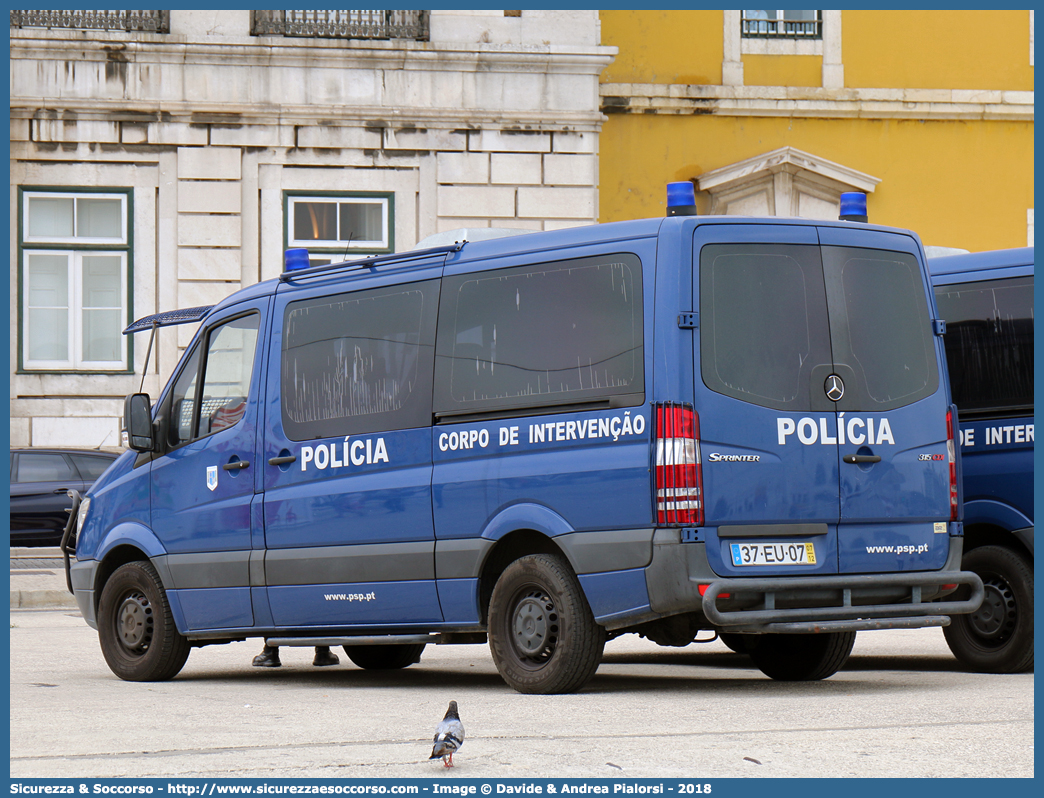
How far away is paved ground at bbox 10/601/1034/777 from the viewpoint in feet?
18.6

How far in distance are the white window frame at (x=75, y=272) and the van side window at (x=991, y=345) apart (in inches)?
554

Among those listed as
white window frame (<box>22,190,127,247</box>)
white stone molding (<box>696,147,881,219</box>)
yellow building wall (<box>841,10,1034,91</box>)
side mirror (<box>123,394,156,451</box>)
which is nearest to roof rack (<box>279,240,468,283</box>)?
side mirror (<box>123,394,156,451</box>)

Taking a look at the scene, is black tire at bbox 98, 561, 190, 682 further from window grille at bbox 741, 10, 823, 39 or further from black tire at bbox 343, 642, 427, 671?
window grille at bbox 741, 10, 823, 39

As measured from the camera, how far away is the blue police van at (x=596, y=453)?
25.0 feet

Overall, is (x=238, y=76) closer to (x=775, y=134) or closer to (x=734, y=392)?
(x=775, y=134)

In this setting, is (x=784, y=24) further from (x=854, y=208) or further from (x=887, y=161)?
(x=854, y=208)

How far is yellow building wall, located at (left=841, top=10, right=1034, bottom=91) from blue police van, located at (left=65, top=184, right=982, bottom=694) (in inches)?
640

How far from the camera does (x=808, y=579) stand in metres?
7.75

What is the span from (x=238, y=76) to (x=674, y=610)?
15168 millimetres

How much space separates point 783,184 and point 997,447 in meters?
15.0

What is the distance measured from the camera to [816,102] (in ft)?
78.2

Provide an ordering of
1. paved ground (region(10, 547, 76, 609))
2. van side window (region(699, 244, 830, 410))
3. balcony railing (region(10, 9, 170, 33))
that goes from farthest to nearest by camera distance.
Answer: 1. balcony railing (region(10, 9, 170, 33))
2. paved ground (region(10, 547, 76, 609))
3. van side window (region(699, 244, 830, 410))

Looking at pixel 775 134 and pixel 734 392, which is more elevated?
pixel 775 134

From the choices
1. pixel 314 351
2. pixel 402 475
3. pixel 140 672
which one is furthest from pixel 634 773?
pixel 140 672
